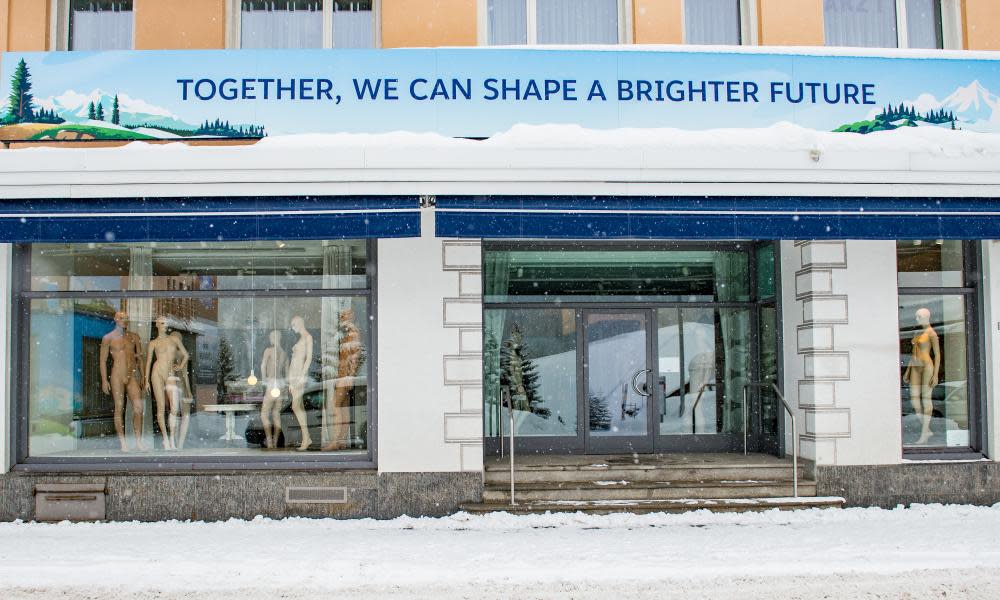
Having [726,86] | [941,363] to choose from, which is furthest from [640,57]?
[941,363]

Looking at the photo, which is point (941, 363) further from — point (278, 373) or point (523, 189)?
point (278, 373)

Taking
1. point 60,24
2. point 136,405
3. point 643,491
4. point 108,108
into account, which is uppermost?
point 60,24

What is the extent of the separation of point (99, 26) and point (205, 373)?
4434mm

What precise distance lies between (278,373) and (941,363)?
7404mm

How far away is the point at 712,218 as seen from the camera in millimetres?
8102

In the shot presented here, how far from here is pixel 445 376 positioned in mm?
8438

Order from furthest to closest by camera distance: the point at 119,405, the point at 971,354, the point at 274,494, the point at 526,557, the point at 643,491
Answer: the point at 971,354 < the point at 119,405 < the point at 643,491 < the point at 274,494 < the point at 526,557

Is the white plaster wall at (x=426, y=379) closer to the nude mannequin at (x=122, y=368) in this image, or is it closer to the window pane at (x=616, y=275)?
the window pane at (x=616, y=275)

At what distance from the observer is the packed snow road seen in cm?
606

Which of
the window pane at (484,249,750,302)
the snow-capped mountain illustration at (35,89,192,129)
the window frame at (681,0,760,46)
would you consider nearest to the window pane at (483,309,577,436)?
the window pane at (484,249,750,302)

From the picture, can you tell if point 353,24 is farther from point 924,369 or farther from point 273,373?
point 924,369

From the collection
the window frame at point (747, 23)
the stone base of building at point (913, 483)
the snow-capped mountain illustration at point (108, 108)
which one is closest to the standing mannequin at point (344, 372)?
the snow-capped mountain illustration at point (108, 108)

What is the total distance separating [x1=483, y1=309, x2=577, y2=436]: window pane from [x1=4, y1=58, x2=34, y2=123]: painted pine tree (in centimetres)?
550

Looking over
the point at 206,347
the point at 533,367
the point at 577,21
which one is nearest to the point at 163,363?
the point at 206,347
